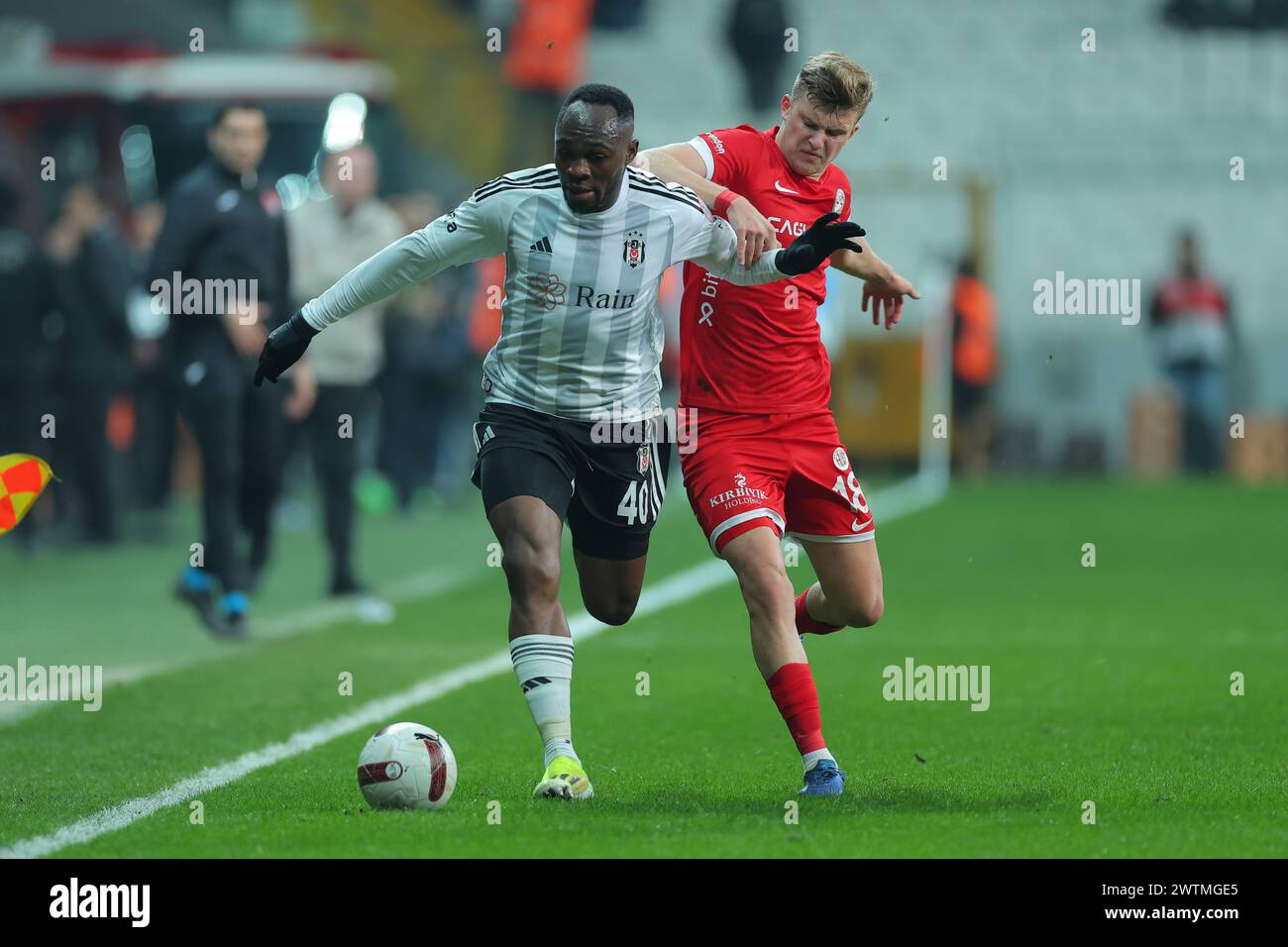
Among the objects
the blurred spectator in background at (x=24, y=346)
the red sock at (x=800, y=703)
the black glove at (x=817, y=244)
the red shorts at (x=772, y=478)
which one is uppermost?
the blurred spectator in background at (x=24, y=346)

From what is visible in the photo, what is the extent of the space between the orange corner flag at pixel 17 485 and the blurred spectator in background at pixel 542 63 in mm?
14480

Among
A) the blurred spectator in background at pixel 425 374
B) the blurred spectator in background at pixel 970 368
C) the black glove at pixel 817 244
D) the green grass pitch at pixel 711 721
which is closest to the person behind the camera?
the green grass pitch at pixel 711 721

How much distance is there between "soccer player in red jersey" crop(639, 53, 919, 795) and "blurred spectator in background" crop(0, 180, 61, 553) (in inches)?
411

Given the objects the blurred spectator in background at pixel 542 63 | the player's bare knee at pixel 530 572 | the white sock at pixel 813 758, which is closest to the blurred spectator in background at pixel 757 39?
the blurred spectator in background at pixel 542 63

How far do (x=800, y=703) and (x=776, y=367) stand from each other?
1178 mm

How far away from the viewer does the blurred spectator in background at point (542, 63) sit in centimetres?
2266

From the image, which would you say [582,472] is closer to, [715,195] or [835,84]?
[715,195]

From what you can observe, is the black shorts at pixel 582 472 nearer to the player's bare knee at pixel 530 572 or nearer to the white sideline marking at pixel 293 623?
the player's bare knee at pixel 530 572

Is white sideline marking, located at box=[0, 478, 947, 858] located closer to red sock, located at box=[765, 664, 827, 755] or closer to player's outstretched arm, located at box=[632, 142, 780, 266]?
red sock, located at box=[765, 664, 827, 755]

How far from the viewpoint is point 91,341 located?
17406 mm

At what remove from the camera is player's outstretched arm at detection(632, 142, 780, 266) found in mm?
6840

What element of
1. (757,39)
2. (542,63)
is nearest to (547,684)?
(757,39)
